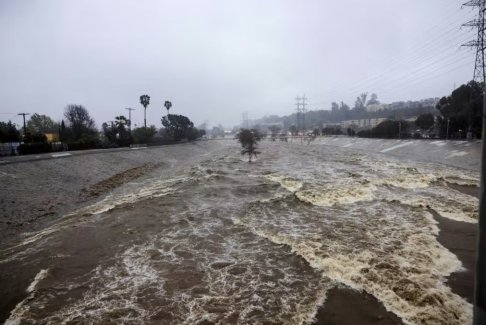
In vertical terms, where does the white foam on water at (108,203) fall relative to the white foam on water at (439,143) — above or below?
below

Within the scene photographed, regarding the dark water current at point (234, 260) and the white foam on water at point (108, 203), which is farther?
the white foam on water at point (108, 203)

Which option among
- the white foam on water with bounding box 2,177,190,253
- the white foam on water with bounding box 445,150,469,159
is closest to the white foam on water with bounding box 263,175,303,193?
the white foam on water with bounding box 2,177,190,253

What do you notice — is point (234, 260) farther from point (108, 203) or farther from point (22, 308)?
point (108, 203)

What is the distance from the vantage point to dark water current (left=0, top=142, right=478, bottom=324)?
833 centimetres

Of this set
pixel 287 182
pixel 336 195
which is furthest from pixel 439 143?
pixel 336 195

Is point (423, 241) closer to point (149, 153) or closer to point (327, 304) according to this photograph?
point (327, 304)

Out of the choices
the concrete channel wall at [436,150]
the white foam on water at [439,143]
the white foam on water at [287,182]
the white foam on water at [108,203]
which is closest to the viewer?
the white foam on water at [108,203]

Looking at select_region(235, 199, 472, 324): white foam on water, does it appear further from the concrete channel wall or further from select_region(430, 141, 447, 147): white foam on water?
select_region(430, 141, 447, 147): white foam on water

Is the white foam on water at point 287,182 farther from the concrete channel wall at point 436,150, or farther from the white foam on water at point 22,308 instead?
the concrete channel wall at point 436,150

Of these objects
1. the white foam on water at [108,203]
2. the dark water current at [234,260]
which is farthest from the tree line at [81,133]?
the dark water current at [234,260]

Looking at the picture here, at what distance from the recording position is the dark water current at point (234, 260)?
833 cm

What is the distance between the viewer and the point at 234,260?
37.6 ft

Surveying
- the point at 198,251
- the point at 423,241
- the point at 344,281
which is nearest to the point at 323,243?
the point at 344,281

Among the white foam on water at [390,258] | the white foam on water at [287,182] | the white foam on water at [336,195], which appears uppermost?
the white foam on water at [287,182]
